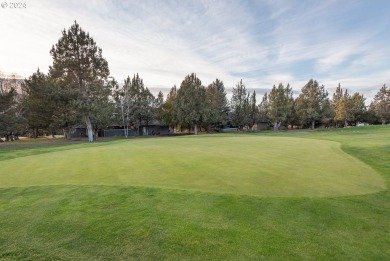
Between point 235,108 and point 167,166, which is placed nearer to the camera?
point 167,166

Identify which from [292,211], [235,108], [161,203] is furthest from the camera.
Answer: [235,108]

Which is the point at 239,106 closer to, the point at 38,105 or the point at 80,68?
the point at 80,68

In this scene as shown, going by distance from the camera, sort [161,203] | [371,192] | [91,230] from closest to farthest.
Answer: [91,230] → [161,203] → [371,192]

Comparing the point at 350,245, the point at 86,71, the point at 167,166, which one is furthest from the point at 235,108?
the point at 350,245

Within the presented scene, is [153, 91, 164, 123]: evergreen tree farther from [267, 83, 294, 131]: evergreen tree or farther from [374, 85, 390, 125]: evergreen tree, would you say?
[374, 85, 390, 125]: evergreen tree

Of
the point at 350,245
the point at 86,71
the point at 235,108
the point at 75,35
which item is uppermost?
the point at 75,35

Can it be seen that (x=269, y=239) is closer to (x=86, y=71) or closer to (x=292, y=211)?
(x=292, y=211)

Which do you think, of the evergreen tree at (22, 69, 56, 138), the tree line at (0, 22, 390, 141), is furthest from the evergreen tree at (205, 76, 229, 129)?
the evergreen tree at (22, 69, 56, 138)

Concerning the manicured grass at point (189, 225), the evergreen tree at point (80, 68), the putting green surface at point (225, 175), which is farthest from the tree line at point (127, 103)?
the manicured grass at point (189, 225)

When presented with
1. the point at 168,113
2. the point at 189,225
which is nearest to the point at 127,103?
the point at 168,113

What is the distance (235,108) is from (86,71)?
44.2m

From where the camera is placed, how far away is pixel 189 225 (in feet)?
16.5

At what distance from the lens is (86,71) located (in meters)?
42.2

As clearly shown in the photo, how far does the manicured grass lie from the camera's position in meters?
4.19
